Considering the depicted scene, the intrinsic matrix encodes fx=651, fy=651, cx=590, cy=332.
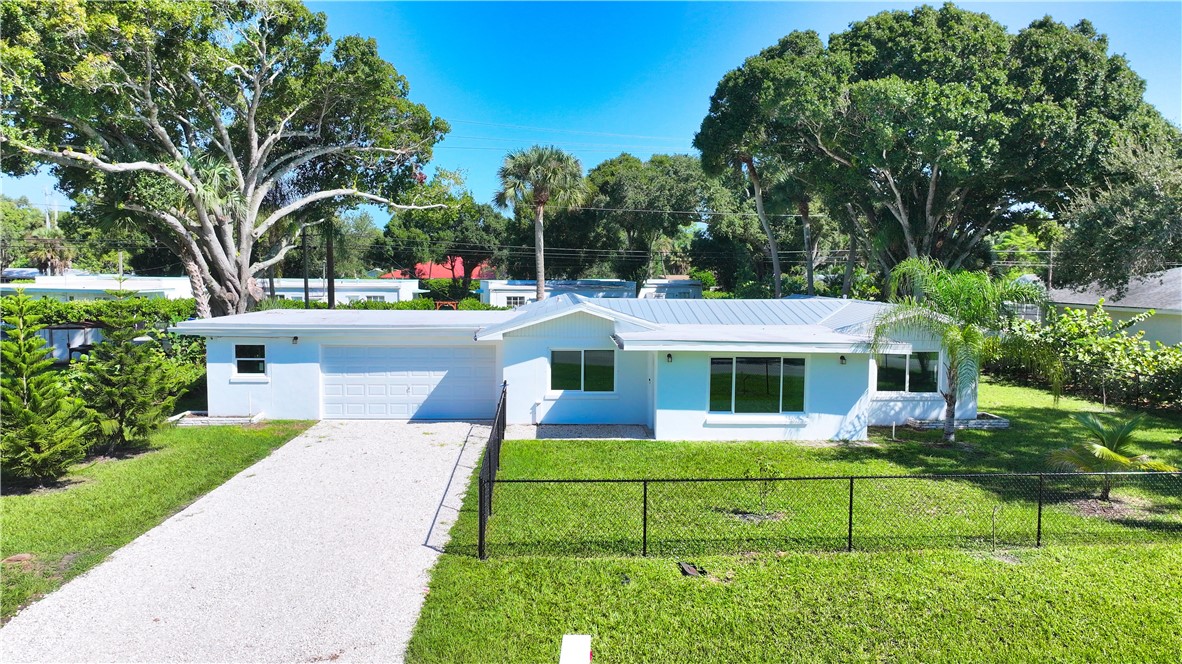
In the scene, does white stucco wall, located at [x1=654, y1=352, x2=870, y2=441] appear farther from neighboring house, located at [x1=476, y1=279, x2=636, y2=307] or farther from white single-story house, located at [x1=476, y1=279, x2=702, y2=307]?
neighboring house, located at [x1=476, y1=279, x2=636, y2=307]

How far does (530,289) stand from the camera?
44.8 metres

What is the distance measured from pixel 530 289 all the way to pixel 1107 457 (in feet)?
122

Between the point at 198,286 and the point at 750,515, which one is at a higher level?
the point at 198,286

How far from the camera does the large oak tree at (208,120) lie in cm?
1936

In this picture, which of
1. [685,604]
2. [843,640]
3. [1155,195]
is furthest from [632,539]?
[1155,195]

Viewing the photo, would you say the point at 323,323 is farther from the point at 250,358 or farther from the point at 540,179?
the point at 540,179

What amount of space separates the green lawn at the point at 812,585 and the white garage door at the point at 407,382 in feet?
19.6

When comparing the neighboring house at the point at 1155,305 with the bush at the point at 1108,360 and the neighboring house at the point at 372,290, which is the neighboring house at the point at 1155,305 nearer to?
the bush at the point at 1108,360

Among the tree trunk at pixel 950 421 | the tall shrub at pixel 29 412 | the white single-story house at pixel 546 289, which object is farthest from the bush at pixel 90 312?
the tree trunk at pixel 950 421

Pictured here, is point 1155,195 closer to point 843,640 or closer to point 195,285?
point 843,640

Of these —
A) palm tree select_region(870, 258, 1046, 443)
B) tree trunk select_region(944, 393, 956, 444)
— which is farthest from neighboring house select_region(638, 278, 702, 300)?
tree trunk select_region(944, 393, 956, 444)

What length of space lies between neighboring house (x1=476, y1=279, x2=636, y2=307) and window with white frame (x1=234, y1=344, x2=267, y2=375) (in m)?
28.3

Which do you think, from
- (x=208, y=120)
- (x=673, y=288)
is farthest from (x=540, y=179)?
(x=673, y=288)

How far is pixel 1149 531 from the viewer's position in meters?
8.80
